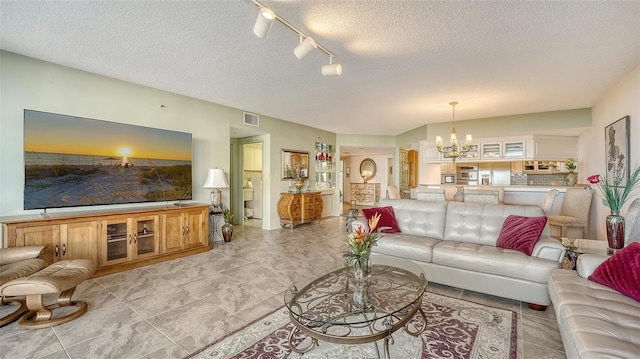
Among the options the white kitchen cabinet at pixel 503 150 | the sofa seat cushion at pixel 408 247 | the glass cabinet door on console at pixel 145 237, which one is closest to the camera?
the sofa seat cushion at pixel 408 247

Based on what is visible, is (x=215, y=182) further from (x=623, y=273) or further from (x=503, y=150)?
(x=503, y=150)

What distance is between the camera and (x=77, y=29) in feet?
8.12

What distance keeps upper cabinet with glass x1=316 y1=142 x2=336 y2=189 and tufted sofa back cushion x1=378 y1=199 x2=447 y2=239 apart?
13.0ft

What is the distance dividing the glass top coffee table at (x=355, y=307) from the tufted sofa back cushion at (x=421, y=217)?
125 centimetres

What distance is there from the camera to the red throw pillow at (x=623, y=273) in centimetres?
175

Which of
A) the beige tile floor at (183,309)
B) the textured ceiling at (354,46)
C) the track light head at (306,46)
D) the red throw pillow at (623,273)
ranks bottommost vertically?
the beige tile floor at (183,309)

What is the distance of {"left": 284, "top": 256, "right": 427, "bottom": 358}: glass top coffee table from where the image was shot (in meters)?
1.55

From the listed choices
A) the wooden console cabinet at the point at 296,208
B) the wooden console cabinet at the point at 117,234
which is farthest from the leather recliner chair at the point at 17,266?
the wooden console cabinet at the point at 296,208

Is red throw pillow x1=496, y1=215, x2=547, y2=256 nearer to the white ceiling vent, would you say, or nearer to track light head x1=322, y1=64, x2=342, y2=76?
track light head x1=322, y1=64, x2=342, y2=76

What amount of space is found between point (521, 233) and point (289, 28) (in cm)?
312

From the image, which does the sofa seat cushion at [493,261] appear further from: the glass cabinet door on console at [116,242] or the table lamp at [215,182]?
the glass cabinet door on console at [116,242]

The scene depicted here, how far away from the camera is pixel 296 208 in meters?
6.32

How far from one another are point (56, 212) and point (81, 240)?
533 mm

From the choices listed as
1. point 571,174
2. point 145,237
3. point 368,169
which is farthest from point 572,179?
point 145,237
